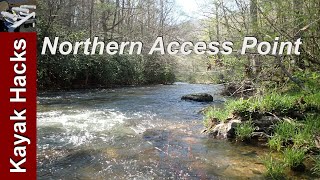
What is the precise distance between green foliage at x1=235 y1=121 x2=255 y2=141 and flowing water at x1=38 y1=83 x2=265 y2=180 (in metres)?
0.28

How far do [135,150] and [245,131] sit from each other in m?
2.25

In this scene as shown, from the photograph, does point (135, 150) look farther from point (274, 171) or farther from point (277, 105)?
point (277, 105)

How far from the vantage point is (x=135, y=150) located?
5.86 m

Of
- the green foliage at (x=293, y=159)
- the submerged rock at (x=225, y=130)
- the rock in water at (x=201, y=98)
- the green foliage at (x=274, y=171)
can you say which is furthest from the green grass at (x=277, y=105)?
the rock in water at (x=201, y=98)

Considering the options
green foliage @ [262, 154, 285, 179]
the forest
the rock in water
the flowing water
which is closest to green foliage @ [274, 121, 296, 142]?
the forest

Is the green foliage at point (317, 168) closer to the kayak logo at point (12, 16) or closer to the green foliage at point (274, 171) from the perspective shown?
the green foliage at point (274, 171)

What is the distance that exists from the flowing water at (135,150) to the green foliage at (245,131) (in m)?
0.28

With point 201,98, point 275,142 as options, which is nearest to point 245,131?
point 275,142

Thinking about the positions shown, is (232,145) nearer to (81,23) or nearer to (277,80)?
(277,80)

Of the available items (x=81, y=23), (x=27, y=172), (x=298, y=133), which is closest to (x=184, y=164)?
(x=298, y=133)

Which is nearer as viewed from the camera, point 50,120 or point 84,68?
point 50,120

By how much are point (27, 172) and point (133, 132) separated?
13.7ft

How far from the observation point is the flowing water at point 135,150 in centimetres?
472

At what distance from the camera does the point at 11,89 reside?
3.00 m
